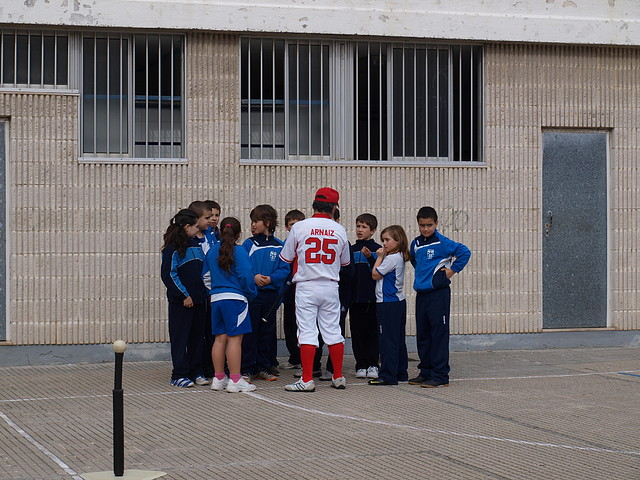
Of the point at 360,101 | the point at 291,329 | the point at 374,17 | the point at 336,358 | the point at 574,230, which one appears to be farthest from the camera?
the point at 574,230

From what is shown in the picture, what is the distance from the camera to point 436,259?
10336mm

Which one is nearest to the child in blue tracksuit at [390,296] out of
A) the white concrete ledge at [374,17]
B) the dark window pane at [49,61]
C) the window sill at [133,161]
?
the window sill at [133,161]

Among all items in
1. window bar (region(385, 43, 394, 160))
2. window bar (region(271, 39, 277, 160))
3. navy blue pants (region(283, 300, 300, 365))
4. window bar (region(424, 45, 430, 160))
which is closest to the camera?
navy blue pants (region(283, 300, 300, 365))

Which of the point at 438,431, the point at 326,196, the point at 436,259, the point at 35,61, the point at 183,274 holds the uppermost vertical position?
the point at 35,61

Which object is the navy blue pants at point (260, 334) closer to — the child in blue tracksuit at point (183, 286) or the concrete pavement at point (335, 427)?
the concrete pavement at point (335, 427)

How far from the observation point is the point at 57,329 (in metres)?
11.9

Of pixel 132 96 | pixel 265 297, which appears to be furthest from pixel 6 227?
pixel 265 297

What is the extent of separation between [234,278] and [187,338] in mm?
871

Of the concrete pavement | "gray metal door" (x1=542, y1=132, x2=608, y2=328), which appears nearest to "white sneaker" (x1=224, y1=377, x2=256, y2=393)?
the concrete pavement

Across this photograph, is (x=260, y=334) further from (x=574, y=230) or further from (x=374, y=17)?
(x=574, y=230)

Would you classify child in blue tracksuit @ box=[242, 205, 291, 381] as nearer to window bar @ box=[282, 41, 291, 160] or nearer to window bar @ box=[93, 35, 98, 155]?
window bar @ box=[282, 41, 291, 160]

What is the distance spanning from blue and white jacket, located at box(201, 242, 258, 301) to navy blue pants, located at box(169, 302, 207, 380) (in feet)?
1.54

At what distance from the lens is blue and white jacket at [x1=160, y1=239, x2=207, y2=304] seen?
10188 mm

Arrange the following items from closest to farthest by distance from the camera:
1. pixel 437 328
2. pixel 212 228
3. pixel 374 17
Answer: pixel 437 328, pixel 212 228, pixel 374 17
